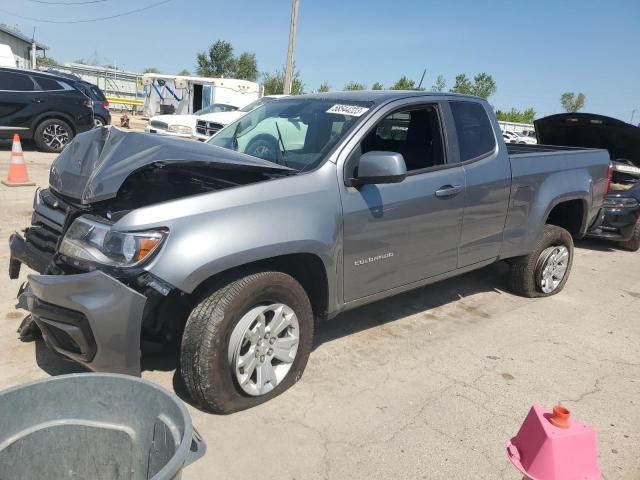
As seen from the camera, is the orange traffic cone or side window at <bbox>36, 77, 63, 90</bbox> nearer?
the orange traffic cone

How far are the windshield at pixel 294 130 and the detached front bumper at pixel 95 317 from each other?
1.37 metres

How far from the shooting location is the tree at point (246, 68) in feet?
184

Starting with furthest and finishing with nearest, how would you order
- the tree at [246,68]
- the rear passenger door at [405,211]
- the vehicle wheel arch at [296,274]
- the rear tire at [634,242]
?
the tree at [246,68] → the rear tire at [634,242] → the rear passenger door at [405,211] → the vehicle wheel arch at [296,274]

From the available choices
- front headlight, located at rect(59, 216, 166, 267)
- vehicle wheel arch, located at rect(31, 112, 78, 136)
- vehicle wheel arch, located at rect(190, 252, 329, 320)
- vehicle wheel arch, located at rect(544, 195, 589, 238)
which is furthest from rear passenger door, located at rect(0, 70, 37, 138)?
vehicle wheel arch, located at rect(544, 195, 589, 238)

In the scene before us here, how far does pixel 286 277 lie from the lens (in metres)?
2.96

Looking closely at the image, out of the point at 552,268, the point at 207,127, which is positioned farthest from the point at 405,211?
the point at 207,127

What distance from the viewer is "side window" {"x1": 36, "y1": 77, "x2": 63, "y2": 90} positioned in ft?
38.2

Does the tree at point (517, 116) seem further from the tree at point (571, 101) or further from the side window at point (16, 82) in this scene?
the side window at point (16, 82)

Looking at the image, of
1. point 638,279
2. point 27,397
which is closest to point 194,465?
point 27,397

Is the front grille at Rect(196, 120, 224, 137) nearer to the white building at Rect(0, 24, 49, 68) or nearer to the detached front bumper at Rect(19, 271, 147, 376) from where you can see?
the detached front bumper at Rect(19, 271, 147, 376)

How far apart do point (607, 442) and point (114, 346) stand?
107 inches

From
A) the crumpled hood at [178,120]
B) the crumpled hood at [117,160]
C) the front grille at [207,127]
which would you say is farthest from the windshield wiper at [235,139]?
the crumpled hood at [178,120]

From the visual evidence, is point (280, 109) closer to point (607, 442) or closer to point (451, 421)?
point (451, 421)

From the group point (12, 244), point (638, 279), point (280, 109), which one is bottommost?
point (638, 279)
